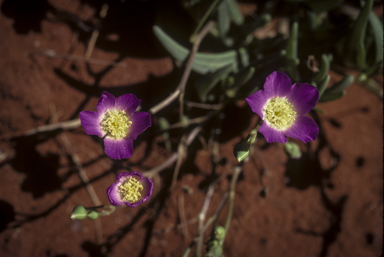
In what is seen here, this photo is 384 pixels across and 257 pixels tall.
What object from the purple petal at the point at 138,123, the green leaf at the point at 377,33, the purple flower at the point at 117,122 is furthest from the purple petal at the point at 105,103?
the green leaf at the point at 377,33

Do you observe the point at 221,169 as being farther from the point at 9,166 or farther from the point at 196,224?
the point at 9,166

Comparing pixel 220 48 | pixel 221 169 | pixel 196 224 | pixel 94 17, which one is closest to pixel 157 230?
pixel 196 224

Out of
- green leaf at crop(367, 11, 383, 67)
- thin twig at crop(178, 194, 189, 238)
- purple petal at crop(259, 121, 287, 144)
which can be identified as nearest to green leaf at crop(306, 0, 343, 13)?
green leaf at crop(367, 11, 383, 67)

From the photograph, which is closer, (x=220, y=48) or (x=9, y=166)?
(x=9, y=166)

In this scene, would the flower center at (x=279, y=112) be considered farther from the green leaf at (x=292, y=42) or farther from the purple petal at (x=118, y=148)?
the purple petal at (x=118, y=148)

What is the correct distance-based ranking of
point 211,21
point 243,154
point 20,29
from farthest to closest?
1. point 20,29
2. point 211,21
3. point 243,154
